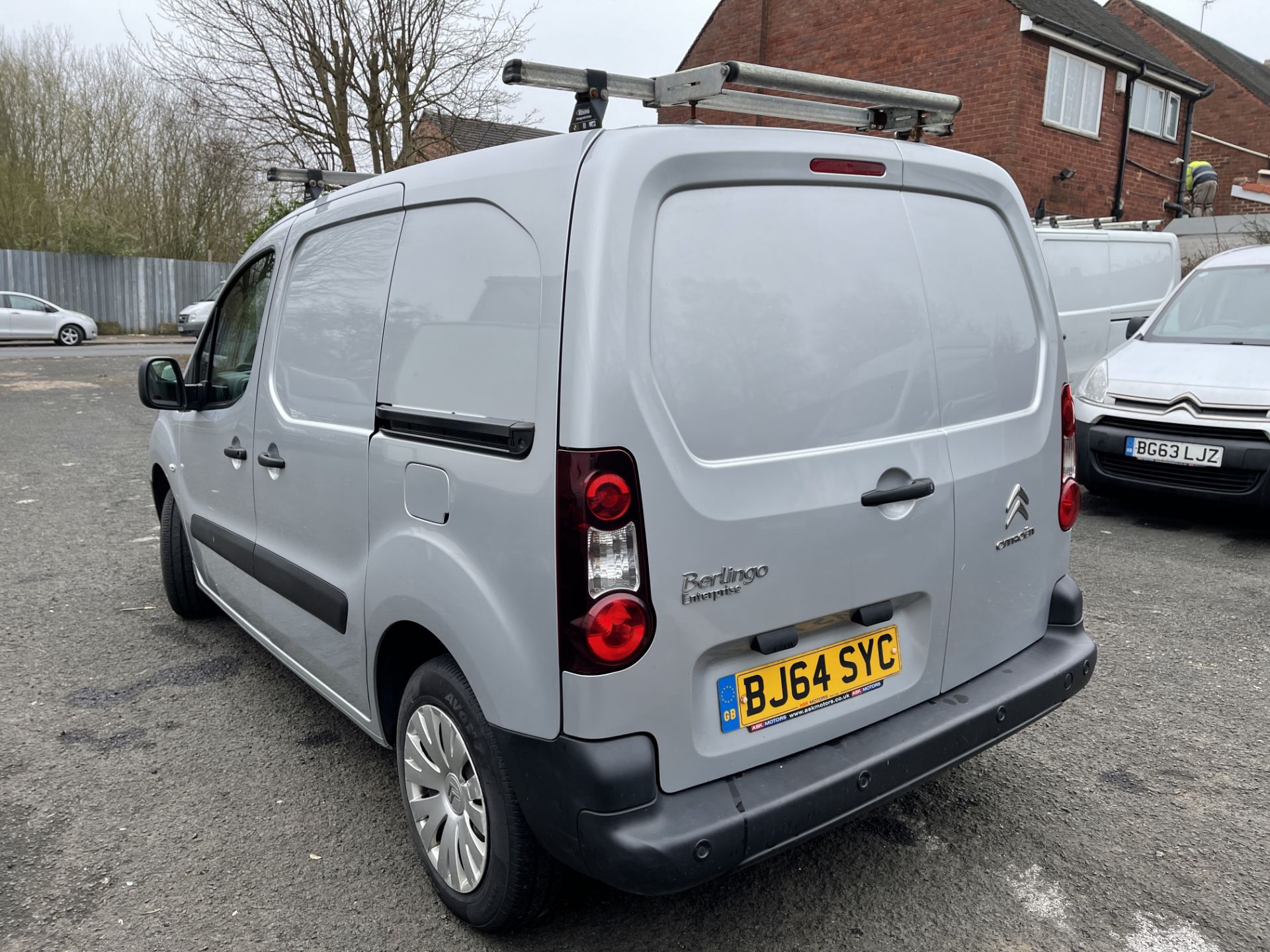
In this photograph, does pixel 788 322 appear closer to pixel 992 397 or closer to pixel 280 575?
pixel 992 397

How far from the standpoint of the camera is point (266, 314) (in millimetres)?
3453

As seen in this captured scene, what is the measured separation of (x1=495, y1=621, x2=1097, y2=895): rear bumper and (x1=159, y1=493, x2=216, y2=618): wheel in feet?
9.99

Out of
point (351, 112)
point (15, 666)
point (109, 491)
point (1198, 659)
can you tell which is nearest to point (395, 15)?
point (351, 112)

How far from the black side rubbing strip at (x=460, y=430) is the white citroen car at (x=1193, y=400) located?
5.46 meters

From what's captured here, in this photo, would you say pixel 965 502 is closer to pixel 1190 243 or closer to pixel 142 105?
pixel 1190 243

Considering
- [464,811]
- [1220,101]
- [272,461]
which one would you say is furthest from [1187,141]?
[464,811]

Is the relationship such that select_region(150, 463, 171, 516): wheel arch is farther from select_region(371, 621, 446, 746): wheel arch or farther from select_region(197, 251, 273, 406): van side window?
select_region(371, 621, 446, 746): wheel arch

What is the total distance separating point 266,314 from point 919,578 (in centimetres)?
242

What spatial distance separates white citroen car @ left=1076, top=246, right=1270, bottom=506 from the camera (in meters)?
5.99

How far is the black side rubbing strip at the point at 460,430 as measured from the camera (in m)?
2.07

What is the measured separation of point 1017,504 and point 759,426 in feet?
3.18

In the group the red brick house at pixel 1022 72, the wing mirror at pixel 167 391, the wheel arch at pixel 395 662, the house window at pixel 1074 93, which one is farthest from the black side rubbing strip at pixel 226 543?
the house window at pixel 1074 93

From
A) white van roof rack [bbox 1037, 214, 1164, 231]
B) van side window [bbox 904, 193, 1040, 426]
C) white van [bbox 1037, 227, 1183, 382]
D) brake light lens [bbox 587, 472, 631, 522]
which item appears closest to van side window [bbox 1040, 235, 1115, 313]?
white van [bbox 1037, 227, 1183, 382]

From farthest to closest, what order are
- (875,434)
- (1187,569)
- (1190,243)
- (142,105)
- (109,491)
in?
(142,105)
(1190,243)
(109,491)
(1187,569)
(875,434)
